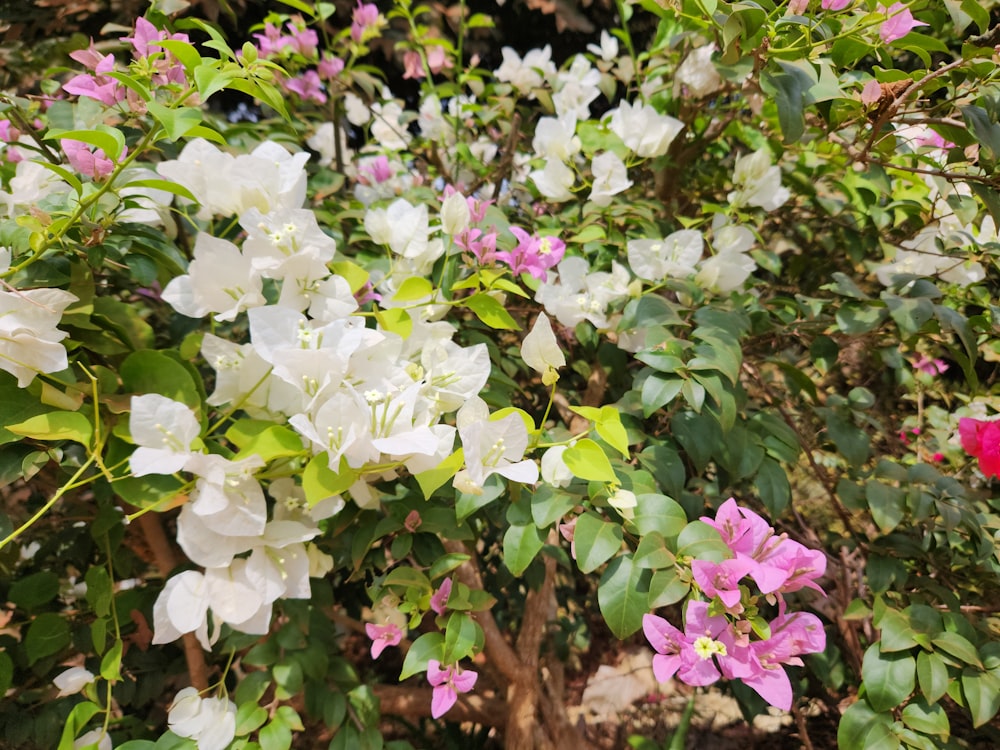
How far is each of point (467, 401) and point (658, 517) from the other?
20 cm

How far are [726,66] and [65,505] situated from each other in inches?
43.6

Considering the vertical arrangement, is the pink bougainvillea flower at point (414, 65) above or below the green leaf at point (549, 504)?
above

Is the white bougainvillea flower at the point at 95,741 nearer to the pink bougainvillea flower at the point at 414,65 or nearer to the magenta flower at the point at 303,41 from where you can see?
the magenta flower at the point at 303,41

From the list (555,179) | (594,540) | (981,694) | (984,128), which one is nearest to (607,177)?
(555,179)

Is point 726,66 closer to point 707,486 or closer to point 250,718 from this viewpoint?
point 707,486

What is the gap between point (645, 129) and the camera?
2.85ft

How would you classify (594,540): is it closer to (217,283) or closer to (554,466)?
(554,466)

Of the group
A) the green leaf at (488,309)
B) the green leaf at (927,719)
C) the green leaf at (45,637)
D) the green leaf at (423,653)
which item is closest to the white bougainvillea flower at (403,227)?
the green leaf at (488,309)

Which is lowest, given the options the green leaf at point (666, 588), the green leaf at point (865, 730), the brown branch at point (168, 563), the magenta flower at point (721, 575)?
the brown branch at point (168, 563)

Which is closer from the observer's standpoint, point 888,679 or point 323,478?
point 323,478

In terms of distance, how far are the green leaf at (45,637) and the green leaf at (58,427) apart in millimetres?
378

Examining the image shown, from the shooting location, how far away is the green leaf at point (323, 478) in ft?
1.66

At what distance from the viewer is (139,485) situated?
0.57 meters

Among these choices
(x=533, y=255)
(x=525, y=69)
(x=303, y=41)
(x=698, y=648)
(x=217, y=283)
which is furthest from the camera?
(x=525, y=69)
